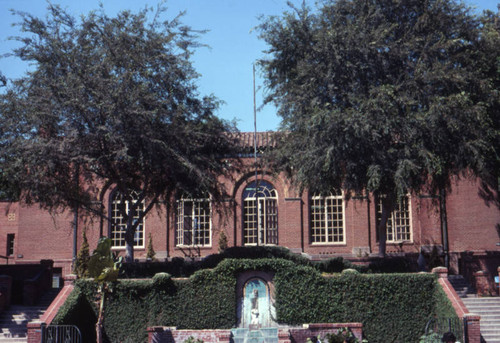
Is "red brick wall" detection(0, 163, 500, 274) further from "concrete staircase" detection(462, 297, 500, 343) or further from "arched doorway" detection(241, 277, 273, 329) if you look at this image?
"arched doorway" detection(241, 277, 273, 329)

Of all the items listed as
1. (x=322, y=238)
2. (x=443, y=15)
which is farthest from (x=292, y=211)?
(x=443, y=15)

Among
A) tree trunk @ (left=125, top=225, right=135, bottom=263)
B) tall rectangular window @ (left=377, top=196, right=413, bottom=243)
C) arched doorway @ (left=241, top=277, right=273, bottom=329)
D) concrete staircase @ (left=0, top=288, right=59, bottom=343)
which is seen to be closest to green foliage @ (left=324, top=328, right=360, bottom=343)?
arched doorway @ (left=241, top=277, right=273, bottom=329)

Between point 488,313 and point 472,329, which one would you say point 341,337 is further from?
point 488,313

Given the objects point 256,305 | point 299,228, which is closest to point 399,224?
point 299,228

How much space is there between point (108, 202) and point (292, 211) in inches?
397

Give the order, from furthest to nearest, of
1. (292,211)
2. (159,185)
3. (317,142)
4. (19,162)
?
(292,211) < (159,185) < (317,142) < (19,162)

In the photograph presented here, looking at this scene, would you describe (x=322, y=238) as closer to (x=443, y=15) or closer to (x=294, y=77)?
(x=294, y=77)

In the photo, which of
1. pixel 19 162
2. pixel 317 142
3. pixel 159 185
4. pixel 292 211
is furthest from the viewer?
pixel 292 211

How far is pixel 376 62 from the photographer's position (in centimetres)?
2278

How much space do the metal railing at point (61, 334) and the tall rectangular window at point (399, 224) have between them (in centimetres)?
1813

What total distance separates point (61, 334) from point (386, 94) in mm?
13855

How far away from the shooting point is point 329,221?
32.1m

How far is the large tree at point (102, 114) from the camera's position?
71.3 feet

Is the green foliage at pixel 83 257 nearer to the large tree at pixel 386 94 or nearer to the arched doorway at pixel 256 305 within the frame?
the arched doorway at pixel 256 305
